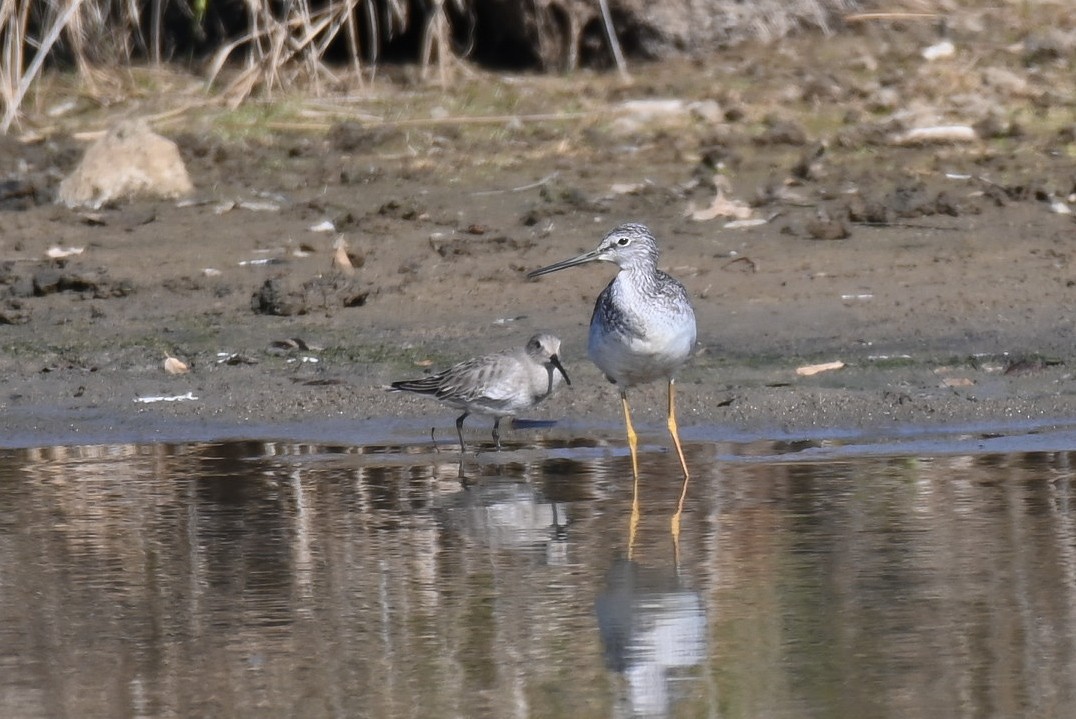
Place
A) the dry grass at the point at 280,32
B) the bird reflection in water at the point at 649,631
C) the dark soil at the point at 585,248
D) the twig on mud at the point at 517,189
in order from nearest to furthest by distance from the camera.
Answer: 1. the bird reflection in water at the point at 649,631
2. the dark soil at the point at 585,248
3. the twig on mud at the point at 517,189
4. the dry grass at the point at 280,32

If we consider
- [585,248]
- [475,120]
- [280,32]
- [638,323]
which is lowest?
[585,248]

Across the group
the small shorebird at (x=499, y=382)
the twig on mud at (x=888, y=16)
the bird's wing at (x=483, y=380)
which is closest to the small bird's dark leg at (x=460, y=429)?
the small shorebird at (x=499, y=382)

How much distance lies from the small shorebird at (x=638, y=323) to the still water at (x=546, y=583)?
0.35 metres

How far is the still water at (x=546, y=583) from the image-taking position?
4.89m

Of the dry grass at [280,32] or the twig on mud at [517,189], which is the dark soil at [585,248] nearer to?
the twig on mud at [517,189]

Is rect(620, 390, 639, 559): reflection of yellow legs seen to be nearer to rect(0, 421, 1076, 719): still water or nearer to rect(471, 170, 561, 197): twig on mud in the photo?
rect(0, 421, 1076, 719): still water

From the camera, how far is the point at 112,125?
13.9 metres

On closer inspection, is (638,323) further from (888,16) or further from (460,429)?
(888,16)

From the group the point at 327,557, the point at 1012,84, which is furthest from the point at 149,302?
the point at 1012,84

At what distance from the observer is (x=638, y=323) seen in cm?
800

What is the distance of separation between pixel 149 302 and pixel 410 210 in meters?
1.83

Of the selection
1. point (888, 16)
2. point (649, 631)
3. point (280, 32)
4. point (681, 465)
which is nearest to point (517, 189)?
point (280, 32)

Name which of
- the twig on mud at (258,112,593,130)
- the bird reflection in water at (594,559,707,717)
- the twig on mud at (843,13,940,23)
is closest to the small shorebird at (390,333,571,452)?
the bird reflection in water at (594,559,707,717)

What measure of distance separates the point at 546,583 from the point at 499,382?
2652mm
